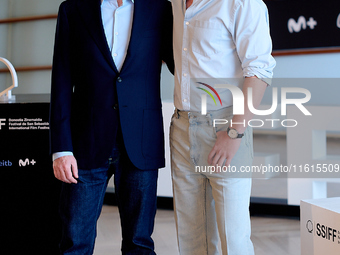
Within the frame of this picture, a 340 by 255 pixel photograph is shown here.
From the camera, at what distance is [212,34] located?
124 centimetres

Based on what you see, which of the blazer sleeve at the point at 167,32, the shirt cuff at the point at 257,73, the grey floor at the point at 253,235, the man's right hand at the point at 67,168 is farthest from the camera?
the grey floor at the point at 253,235

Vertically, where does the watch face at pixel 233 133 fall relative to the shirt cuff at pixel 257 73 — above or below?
below

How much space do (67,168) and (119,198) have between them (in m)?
0.23

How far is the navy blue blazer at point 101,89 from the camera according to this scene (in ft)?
4.37

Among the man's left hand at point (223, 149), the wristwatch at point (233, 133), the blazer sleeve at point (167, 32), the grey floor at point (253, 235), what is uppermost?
the blazer sleeve at point (167, 32)

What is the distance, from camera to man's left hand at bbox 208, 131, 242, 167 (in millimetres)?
1225

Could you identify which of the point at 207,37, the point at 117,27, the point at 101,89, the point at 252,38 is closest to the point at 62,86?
the point at 101,89

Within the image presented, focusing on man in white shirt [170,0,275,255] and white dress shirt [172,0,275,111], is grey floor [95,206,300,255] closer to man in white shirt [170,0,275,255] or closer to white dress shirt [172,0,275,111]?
man in white shirt [170,0,275,255]

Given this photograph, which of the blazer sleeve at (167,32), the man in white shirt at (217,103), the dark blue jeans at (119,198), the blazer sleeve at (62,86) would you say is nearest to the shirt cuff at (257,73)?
the man in white shirt at (217,103)

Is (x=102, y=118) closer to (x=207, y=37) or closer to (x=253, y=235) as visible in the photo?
(x=207, y=37)

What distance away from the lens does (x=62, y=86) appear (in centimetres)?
136

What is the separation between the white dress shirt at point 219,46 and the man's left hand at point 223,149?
115 mm

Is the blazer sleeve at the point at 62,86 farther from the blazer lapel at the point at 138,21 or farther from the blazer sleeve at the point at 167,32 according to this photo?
the blazer sleeve at the point at 167,32

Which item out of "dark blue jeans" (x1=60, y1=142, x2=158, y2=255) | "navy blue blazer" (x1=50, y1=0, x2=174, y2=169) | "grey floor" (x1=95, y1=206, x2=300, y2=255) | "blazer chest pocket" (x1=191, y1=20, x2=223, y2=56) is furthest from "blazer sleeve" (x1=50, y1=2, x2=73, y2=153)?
"grey floor" (x1=95, y1=206, x2=300, y2=255)
